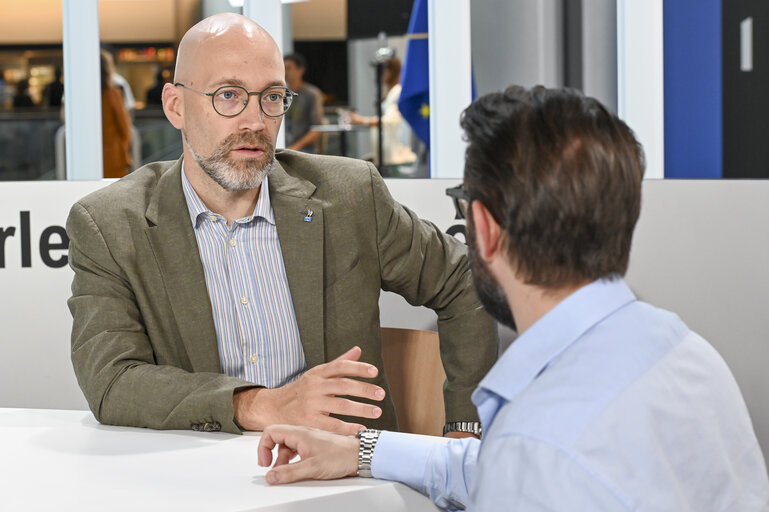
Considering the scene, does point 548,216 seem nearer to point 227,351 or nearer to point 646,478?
point 646,478

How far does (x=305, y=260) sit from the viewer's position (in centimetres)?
211

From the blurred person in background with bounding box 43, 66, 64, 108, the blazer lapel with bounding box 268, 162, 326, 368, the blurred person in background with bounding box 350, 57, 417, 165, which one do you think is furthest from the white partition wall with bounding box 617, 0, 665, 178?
the blurred person in background with bounding box 43, 66, 64, 108

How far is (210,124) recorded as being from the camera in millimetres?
2131

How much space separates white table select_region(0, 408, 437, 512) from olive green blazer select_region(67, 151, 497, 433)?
0.58 ft

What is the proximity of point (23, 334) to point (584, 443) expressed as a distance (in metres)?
2.36

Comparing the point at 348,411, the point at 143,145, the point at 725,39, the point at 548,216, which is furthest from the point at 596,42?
the point at 143,145

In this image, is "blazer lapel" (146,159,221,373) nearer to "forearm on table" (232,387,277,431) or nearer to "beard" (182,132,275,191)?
"beard" (182,132,275,191)

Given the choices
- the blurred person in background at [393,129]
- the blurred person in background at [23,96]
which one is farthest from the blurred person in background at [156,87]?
the blurred person in background at [393,129]

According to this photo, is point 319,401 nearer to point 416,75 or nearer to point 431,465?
point 431,465

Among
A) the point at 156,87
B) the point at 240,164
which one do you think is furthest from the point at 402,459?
the point at 156,87

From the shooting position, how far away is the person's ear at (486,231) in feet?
3.64

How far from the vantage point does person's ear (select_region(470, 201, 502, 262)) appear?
1.11 meters

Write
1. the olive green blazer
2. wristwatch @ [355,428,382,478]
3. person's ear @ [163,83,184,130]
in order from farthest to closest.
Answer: person's ear @ [163,83,184,130], the olive green blazer, wristwatch @ [355,428,382,478]

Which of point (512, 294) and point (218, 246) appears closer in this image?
point (512, 294)
